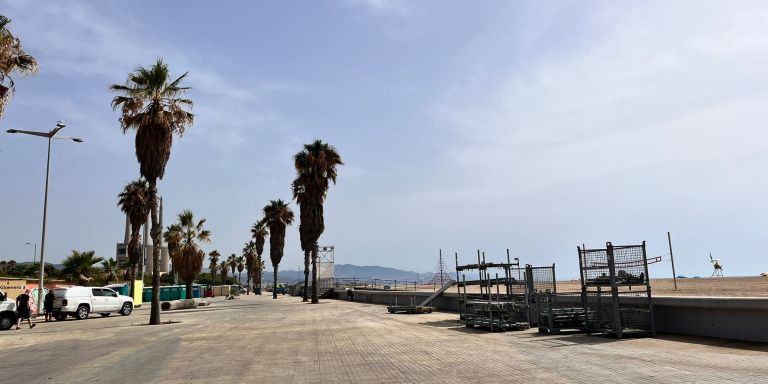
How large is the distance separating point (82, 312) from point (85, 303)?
525 mm

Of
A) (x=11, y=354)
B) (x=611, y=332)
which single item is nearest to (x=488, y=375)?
(x=611, y=332)

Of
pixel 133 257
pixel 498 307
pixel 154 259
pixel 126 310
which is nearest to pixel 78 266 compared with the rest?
pixel 133 257

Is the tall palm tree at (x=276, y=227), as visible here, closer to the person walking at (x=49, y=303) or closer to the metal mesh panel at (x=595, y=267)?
the person walking at (x=49, y=303)

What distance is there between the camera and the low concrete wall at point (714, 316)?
11781 mm

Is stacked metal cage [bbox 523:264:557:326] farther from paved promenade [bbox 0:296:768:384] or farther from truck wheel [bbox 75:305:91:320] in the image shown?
truck wheel [bbox 75:305:91:320]

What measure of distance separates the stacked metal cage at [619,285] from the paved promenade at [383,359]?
668 mm

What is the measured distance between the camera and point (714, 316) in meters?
13.0

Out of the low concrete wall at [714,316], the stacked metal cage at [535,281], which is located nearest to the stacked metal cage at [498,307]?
the stacked metal cage at [535,281]

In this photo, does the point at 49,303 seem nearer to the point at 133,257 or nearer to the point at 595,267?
the point at 133,257

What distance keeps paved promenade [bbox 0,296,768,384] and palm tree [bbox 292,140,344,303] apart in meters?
27.4

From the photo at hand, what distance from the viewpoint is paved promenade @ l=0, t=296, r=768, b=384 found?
923 centimetres

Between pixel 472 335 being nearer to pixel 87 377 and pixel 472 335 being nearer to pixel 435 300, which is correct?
pixel 87 377

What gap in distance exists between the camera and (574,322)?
16.1 m

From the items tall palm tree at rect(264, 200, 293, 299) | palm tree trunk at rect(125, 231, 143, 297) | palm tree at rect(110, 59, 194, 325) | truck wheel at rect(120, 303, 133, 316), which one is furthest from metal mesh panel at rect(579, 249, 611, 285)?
tall palm tree at rect(264, 200, 293, 299)
